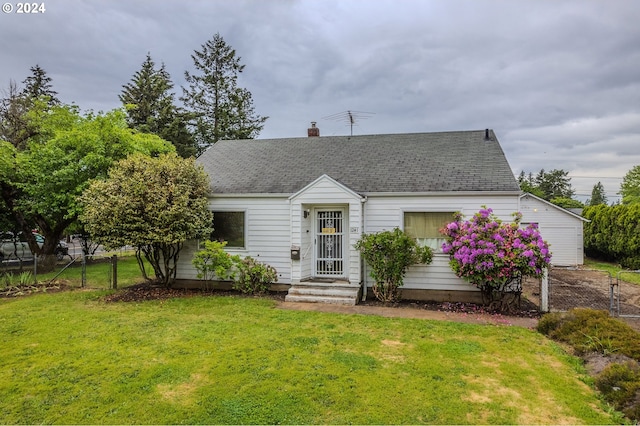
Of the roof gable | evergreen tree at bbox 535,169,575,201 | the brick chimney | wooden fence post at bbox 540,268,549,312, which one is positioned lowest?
wooden fence post at bbox 540,268,549,312

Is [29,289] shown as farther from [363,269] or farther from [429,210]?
[429,210]

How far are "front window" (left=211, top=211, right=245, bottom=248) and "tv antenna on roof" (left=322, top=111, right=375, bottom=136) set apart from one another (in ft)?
22.5

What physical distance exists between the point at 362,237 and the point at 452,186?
2.76 metres

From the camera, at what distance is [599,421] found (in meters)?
3.57

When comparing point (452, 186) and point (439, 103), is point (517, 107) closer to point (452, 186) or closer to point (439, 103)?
point (439, 103)

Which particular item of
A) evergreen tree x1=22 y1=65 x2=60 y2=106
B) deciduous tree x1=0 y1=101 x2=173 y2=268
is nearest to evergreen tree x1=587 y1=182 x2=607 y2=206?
deciduous tree x1=0 y1=101 x2=173 y2=268

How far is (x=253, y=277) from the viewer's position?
989 centimetres

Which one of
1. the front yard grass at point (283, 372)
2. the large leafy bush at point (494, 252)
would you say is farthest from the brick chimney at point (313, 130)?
the front yard grass at point (283, 372)

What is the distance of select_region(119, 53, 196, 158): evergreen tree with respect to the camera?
27.7 metres

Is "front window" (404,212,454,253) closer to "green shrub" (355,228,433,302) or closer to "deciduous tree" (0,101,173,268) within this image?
"green shrub" (355,228,433,302)

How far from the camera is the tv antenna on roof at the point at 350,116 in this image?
14938 millimetres

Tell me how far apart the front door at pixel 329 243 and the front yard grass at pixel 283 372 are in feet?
8.83

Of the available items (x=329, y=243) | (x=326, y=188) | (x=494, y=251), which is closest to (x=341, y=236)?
(x=329, y=243)

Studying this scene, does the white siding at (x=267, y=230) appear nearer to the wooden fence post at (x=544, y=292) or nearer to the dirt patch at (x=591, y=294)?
the wooden fence post at (x=544, y=292)
